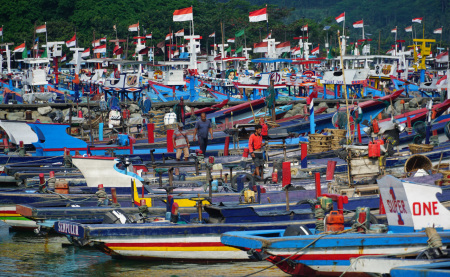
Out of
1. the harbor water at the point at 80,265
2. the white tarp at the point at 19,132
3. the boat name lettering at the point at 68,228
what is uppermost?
the white tarp at the point at 19,132

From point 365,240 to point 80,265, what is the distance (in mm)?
6816

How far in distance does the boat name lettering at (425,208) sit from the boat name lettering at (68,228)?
6860 millimetres

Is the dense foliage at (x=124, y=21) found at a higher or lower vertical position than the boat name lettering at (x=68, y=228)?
higher

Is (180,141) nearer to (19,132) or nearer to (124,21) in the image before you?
(19,132)

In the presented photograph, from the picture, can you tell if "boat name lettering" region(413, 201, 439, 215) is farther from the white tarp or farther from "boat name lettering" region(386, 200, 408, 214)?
the white tarp

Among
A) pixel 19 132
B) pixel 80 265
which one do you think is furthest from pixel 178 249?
pixel 19 132

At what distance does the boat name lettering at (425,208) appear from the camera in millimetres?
12812

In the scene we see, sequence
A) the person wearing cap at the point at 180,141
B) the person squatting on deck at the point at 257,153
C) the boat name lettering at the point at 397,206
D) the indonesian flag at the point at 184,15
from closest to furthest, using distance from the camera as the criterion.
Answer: the boat name lettering at the point at 397,206 < the person squatting on deck at the point at 257,153 < the person wearing cap at the point at 180,141 < the indonesian flag at the point at 184,15

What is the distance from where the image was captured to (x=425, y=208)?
12852mm

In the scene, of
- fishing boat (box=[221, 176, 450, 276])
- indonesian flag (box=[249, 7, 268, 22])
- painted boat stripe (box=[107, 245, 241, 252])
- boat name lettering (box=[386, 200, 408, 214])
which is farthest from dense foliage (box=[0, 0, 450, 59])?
fishing boat (box=[221, 176, 450, 276])

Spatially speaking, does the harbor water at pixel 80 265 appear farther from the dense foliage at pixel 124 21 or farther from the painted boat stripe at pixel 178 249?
the dense foliage at pixel 124 21

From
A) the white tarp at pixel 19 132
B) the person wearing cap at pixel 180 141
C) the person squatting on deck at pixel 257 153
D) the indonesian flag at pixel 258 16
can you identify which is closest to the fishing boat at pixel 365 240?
the person squatting on deck at pixel 257 153

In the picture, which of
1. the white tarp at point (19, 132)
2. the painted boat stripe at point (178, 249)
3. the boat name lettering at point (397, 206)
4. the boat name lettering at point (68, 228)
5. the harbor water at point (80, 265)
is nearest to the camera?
the boat name lettering at point (397, 206)

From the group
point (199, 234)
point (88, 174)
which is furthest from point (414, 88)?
point (199, 234)
